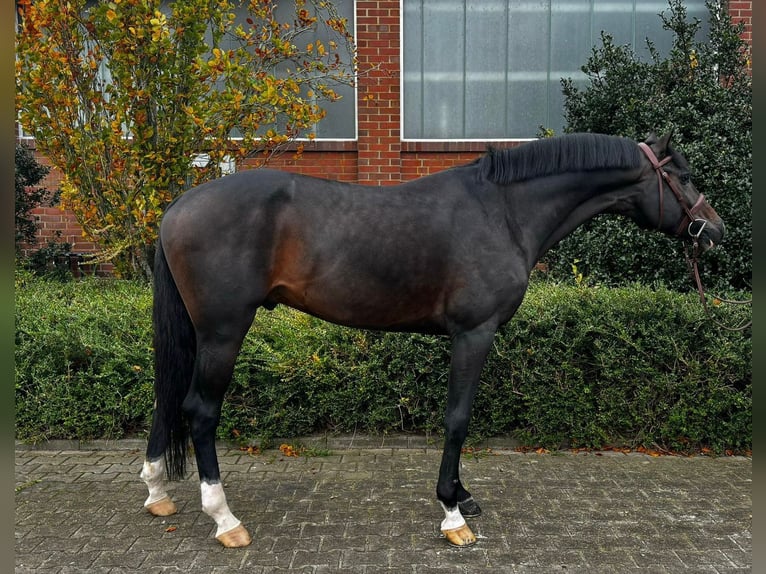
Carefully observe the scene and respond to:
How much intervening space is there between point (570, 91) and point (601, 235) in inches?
70.2

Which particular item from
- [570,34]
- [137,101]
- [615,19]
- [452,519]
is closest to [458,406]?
[452,519]

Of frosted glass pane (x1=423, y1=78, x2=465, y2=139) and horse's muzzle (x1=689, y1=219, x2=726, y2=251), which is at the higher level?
frosted glass pane (x1=423, y1=78, x2=465, y2=139)

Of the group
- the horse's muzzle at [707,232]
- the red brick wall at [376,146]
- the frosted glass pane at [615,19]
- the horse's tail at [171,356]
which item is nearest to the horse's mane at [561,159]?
the horse's muzzle at [707,232]

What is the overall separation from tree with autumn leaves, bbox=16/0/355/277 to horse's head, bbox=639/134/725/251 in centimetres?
310

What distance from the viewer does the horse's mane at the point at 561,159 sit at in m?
3.44

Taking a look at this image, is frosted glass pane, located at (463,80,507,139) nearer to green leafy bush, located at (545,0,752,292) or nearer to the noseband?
green leafy bush, located at (545,0,752,292)

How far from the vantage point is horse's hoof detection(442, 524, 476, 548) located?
320cm

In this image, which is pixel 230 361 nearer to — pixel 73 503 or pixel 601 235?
pixel 73 503

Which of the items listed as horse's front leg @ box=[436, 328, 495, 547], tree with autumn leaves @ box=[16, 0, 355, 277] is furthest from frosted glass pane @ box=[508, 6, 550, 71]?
horse's front leg @ box=[436, 328, 495, 547]

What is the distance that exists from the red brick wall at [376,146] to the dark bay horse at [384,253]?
169 inches

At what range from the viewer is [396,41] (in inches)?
300

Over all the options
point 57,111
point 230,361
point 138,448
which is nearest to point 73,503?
point 138,448

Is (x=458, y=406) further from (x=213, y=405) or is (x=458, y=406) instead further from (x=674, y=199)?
(x=674, y=199)

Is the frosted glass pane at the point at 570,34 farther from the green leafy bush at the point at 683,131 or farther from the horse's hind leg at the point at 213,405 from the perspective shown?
the horse's hind leg at the point at 213,405
